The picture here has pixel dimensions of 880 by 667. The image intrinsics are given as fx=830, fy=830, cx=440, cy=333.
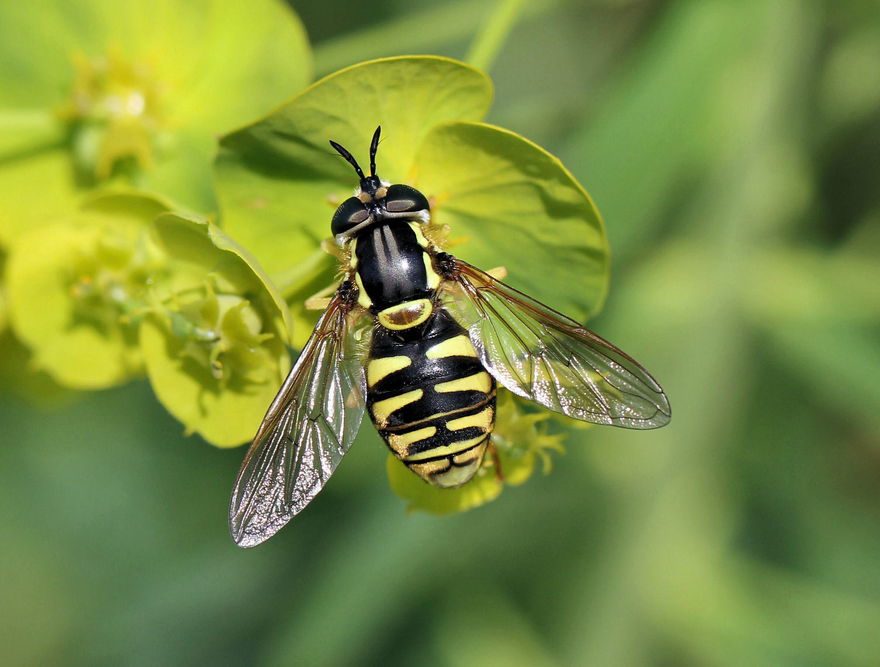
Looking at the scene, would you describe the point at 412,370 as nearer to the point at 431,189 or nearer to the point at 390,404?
the point at 390,404

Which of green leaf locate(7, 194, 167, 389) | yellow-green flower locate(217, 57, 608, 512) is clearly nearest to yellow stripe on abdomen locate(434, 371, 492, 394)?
yellow-green flower locate(217, 57, 608, 512)

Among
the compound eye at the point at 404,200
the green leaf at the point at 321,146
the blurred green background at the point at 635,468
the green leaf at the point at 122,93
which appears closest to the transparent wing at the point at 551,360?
the compound eye at the point at 404,200

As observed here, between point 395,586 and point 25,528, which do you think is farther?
point 25,528

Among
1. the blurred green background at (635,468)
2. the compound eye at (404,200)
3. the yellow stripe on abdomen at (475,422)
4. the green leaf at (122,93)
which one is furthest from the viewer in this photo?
the blurred green background at (635,468)

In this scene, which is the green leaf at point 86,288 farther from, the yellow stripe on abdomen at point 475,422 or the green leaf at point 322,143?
the yellow stripe on abdomen at point 475,422

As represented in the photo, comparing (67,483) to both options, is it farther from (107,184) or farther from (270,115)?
(270,115)

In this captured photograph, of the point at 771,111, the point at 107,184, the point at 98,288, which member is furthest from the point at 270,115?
the point at 771,111

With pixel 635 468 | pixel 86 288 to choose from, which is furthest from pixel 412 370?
pixel 635 468
